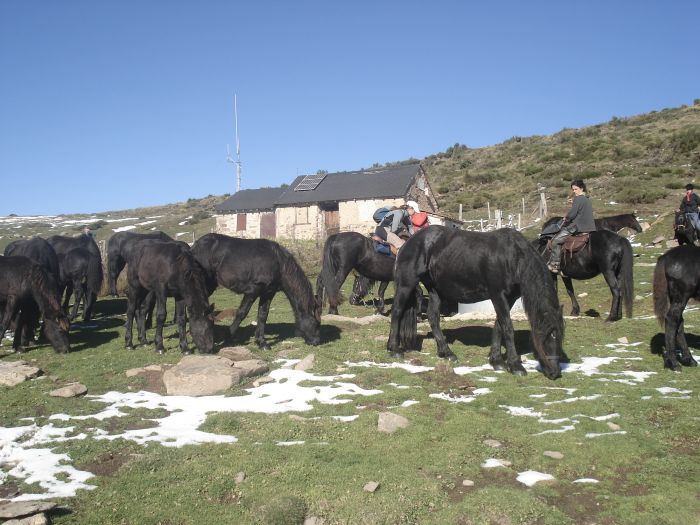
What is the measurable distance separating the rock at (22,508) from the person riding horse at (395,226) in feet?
32.0

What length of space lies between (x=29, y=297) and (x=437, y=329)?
8.23 m

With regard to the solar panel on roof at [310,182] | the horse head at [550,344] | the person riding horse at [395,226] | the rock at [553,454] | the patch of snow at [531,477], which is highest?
the solar panel on roof at [310,182]

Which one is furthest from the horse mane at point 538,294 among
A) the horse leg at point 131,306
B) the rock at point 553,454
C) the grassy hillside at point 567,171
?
the grassy hillside at point 567,171

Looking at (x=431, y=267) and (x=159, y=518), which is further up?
(x=431, y=267)

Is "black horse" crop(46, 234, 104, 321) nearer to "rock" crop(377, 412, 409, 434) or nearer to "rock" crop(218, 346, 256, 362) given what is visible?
"rock" crop(218, 346, 256, 362)

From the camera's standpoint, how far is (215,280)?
11586 mm

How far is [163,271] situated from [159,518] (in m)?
6.96

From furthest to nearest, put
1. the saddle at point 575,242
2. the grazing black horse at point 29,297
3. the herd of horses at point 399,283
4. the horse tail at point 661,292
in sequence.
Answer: the saddle at point 575,242 → the grazing black horse at point 29,297 → the horse tail at point 661,292 → the herd of horses at point 399,283

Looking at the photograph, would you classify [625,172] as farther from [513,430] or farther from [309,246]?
[513,430]

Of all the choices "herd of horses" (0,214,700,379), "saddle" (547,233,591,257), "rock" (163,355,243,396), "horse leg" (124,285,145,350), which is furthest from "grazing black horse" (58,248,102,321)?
"saddle" (547,233,591,257)

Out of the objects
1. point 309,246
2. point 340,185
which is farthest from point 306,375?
point 340,185

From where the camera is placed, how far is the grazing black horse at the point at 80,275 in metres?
15.9

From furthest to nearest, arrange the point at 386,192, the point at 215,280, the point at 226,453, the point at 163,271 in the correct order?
the point at 386,192 → the point at 215,280 → the point at 163,271 → the point at 226,453

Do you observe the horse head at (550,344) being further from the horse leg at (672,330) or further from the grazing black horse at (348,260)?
the grazing black horse at (348,260)
